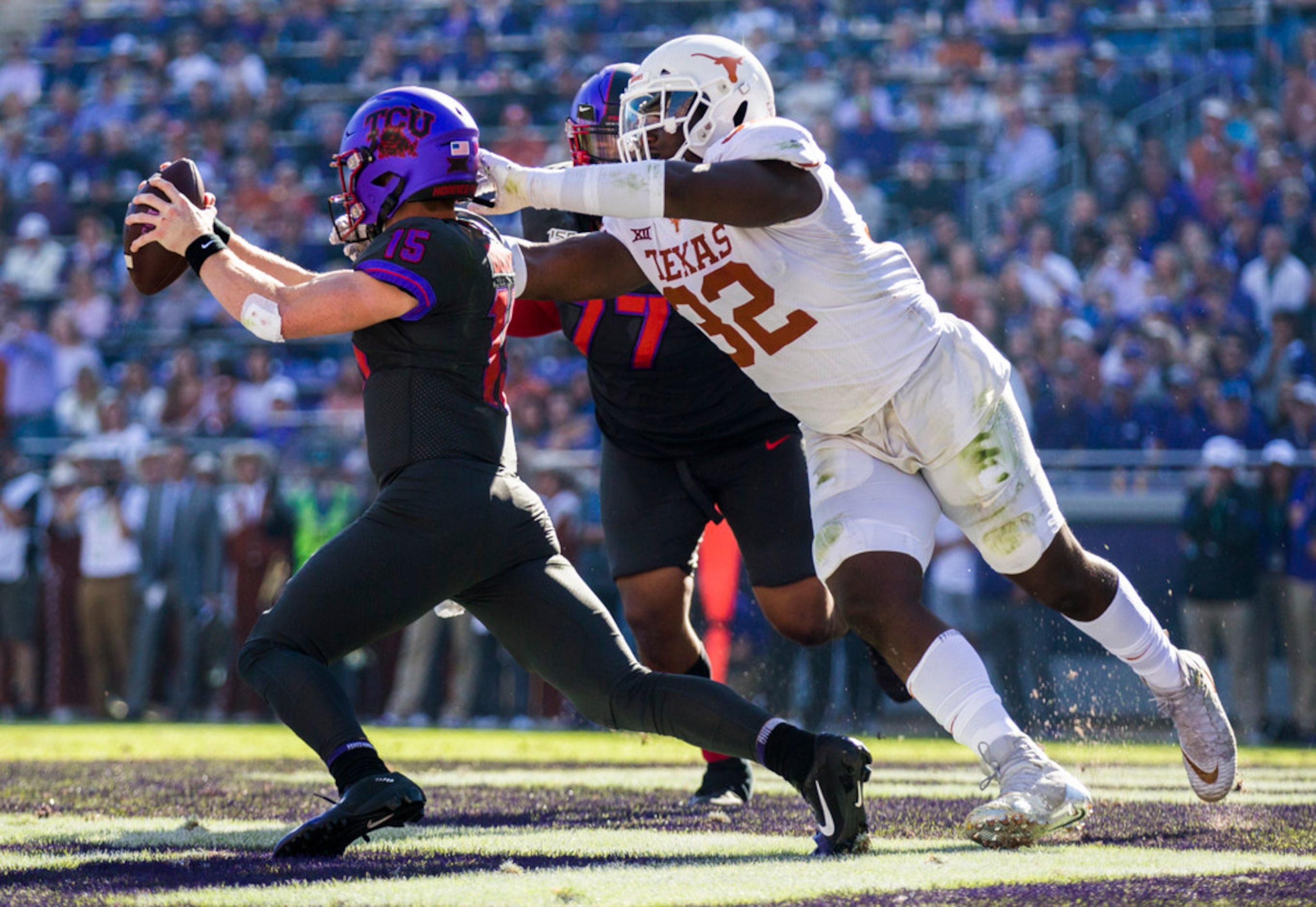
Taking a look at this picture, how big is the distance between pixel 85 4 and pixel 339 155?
704 inches

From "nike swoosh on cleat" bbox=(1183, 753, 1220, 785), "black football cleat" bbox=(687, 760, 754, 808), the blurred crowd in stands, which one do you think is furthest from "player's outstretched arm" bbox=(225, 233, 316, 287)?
the blurred crowd in stands

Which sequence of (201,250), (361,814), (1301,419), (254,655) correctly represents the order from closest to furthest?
(361,814) < (254,655) < (201,250) < (1301,419)

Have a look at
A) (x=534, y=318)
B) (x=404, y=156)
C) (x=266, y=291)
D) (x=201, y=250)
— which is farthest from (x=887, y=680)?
(x=201, y=250)

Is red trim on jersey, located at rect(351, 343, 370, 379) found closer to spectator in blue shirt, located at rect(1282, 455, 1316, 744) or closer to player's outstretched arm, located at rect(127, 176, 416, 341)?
player's outstretched arm, located at rect(127, 176, 416, 341)

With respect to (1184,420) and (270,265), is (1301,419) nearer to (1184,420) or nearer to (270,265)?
(1184,420)

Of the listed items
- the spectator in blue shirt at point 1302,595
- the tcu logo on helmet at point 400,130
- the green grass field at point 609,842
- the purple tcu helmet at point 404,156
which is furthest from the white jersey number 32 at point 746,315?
the spectator in blue shirt at point 1302,595

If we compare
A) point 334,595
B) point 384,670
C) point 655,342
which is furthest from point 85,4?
point 334,595

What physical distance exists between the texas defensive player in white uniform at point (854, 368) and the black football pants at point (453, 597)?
1.64 ft

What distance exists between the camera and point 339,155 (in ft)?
13.3

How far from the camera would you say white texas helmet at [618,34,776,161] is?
13.8 ft

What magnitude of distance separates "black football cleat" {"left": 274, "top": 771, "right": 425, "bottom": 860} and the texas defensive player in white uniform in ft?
3.88

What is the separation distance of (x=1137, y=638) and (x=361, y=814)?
217cm

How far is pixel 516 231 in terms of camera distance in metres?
13.3

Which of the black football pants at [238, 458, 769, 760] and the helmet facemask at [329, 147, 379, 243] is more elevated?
the helmet facemask at [329, 147, 379, 243]
